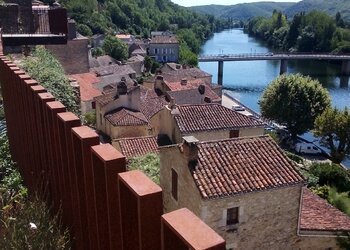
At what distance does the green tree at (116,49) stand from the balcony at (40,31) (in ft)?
241

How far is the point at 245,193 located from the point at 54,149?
10375 millimetres

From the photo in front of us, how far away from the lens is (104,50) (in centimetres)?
9069

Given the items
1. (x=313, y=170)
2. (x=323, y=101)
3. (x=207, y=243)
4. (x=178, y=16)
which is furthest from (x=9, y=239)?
(x=178, y=16)

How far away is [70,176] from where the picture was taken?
2928 mm

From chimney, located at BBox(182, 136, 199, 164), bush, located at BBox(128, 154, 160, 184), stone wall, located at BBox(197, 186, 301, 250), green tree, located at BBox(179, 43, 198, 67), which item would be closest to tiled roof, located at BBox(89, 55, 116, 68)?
green tree, located at BBox(179, 43, 198, 67)

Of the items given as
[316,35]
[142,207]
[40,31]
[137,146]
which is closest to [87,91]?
[137,146]

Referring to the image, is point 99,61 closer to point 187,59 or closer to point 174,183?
point 187,59

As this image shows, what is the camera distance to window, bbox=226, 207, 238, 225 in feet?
42.6

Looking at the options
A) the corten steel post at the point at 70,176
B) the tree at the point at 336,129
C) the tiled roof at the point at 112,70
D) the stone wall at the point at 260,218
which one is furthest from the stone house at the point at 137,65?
the corten steel post at the point at 70,176

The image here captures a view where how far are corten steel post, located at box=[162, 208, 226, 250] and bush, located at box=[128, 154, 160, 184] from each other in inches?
626

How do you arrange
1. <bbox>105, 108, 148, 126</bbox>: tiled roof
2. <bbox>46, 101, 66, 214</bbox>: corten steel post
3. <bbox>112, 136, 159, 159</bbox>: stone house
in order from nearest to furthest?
<bbox>46, 101, 66, 214</bbox>: corten steel post
<bbox>112, 136, 159, 159</bbox>: stone house
<bbox>105, 108, 148, 126</bbox>: tiled roof

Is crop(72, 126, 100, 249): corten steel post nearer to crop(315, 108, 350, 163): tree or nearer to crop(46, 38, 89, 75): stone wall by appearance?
crop(46, 38, 89, 75): stone wall

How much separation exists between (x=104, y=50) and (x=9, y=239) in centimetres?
9022

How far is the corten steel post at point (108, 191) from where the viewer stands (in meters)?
2.01
